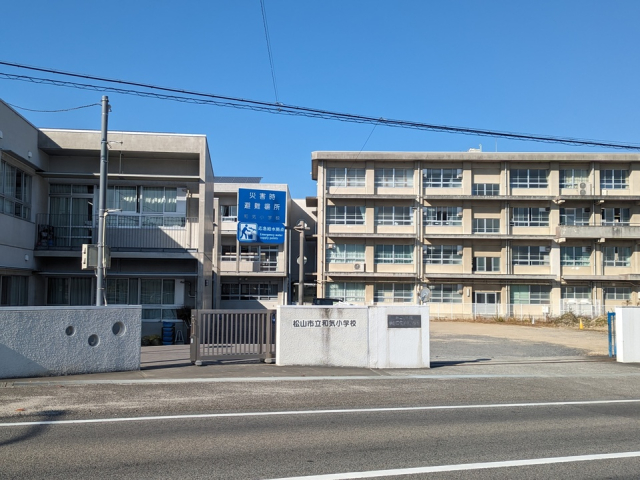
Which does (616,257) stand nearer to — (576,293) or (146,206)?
(576,293)

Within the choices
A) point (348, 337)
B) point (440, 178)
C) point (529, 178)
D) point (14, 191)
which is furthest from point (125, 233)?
point (529, 178)

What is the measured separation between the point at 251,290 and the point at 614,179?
32.8 metres

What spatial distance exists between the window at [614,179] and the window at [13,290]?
45693mm

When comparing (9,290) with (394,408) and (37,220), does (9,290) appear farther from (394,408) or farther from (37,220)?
(394,408)

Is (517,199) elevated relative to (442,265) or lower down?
elevated

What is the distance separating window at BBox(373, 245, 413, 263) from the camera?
5112cm

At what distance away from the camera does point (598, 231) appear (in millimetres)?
49625

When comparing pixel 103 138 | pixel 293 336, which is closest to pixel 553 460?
pixel 293 336

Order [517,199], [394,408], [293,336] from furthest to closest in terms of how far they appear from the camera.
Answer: [517,199] < [293,336] < [394,408]

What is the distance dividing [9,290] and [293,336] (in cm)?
1239

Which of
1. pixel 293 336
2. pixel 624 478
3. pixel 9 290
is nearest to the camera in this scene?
pixel 624 478

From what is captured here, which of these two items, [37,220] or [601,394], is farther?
[37,220]

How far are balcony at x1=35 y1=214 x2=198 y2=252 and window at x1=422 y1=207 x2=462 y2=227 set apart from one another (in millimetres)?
30137

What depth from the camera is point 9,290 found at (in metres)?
21.6
